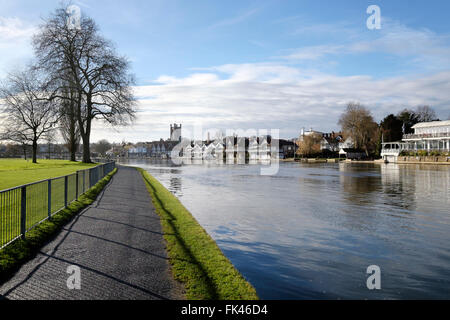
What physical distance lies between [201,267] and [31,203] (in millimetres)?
5454

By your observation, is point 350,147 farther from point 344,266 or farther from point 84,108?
point 344,266

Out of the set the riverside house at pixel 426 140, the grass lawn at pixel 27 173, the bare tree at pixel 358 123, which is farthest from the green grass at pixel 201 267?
the bare tree at pixel 358 123

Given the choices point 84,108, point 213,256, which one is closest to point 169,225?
point 213,256

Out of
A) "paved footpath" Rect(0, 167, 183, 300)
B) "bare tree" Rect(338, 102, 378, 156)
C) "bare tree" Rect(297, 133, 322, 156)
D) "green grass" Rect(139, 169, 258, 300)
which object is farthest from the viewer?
"bare tree" Rect(297, 133, 322, 156)

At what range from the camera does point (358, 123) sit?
3666 inches

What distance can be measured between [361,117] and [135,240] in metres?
94.7

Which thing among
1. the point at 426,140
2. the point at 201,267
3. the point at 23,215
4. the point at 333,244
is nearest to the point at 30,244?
the point at 23,215

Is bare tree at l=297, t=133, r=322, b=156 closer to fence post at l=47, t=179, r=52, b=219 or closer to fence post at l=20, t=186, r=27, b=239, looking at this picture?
fence post at l=47, t=179, r=52, b=219

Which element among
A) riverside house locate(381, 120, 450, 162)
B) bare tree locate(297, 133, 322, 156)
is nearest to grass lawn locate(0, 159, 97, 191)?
riverside house locate(381, 120, 450, 162)

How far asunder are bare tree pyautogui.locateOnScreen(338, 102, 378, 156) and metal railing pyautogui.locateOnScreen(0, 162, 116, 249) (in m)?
90.5

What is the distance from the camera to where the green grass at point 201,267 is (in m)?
5.09

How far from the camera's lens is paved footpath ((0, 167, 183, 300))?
4.89 metres

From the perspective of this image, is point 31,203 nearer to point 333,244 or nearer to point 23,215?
point 23,215

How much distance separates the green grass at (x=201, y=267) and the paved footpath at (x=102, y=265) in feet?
0.69
